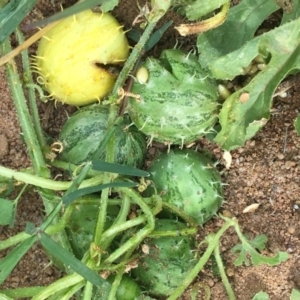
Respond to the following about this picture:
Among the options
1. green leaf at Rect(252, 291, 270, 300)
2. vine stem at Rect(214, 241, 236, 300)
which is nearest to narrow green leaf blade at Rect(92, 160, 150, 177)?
vine stem at Rect(214, 241, 236, 300)

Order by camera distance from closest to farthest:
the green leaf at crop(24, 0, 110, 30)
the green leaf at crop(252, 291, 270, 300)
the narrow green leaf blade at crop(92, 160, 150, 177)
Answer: the green leaf at crop(24, 0, 110, 30) < the narrow green leaf blade at crop(92, 160, 150, 177) < the green leaf at crop(252, 291, 270, 300)

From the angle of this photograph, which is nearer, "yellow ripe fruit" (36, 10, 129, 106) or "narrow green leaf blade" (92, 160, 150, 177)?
"narrow green leaf blade" (92, 160, 150, 177)

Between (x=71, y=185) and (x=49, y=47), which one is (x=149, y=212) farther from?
(x=49, y=47)

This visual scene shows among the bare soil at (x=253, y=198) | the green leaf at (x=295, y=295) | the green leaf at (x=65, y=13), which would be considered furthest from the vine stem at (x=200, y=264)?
the green leaf at (x=65, y=13)

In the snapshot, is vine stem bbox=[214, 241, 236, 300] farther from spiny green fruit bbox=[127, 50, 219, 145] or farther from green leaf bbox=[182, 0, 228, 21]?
green leaf bbox=[182, 0, 228, 21]

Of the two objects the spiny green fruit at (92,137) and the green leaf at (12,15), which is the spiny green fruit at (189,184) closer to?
the spiny green fruit at (92,137)

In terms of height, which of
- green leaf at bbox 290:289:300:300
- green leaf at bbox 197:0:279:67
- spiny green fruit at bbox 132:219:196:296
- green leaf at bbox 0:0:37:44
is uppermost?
green leaf at bbox 0:0:37:44

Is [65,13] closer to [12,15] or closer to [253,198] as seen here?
[12,15]

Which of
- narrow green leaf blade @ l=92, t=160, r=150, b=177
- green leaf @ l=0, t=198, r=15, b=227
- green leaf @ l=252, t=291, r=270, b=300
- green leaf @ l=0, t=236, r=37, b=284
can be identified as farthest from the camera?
green leaf @ l=252, t=291, r=270, b=300
